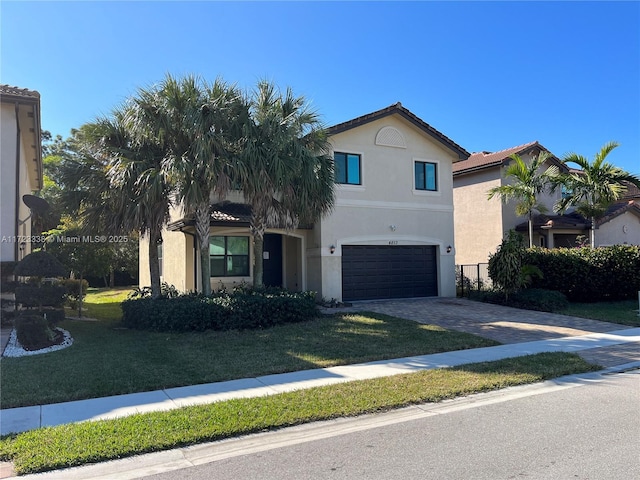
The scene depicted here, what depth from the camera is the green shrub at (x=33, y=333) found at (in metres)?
10.2

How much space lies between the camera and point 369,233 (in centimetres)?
1848

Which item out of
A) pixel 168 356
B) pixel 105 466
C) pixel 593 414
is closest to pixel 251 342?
pixel 168 356

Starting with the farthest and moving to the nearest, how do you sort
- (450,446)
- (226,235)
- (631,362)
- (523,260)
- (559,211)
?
(559,211)
(523,260)
(226,235)
(631,362)
(450,446)

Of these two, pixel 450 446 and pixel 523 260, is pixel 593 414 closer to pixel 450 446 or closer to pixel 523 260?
pixel 450 446

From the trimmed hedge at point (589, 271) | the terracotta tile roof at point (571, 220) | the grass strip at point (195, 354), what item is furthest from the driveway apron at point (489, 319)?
the terracotta tile roof at point (571, 220)

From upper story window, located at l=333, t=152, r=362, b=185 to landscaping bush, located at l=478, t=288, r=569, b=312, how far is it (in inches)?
281

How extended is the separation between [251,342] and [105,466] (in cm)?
601

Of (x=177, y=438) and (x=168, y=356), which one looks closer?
(x=177, y=438)

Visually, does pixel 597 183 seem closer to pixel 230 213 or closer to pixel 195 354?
pixel 230 213

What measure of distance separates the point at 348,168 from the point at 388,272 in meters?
4.46

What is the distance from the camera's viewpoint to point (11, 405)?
21.2ft

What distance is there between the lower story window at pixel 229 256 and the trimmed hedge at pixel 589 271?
11.1 meters

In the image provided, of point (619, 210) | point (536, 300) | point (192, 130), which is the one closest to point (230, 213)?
point (192, 130)

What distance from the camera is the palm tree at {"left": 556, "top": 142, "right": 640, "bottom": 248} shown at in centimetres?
1931
